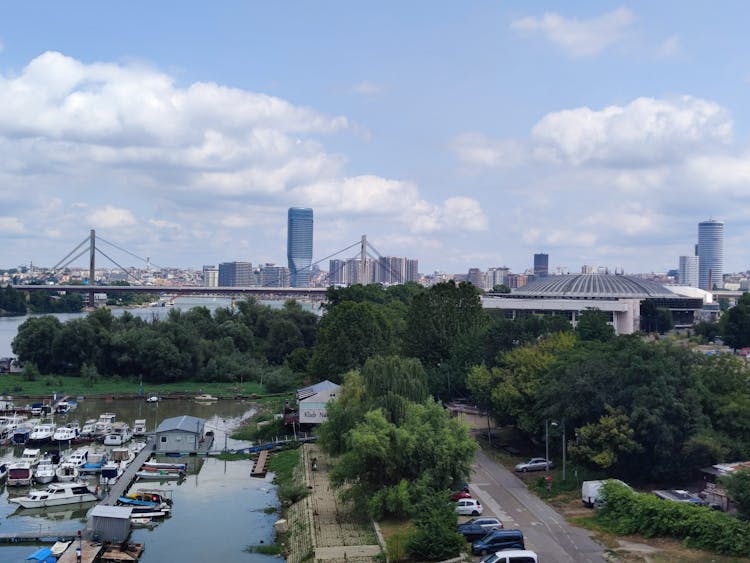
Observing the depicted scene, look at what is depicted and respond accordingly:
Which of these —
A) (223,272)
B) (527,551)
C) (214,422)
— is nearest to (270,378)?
(214,422)

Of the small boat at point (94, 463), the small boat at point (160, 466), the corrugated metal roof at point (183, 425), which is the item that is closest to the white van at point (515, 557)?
the small boat at point (160, 466)

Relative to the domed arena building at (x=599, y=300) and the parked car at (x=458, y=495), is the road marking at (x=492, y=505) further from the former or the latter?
the domed arena building at (x=599, y=300)

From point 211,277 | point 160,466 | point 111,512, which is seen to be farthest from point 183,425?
point 211,277

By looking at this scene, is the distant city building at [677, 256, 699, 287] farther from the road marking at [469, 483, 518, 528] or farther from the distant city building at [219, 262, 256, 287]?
the road marking at [469, 483, 518, 528]

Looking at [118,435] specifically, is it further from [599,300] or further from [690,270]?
[690,270]

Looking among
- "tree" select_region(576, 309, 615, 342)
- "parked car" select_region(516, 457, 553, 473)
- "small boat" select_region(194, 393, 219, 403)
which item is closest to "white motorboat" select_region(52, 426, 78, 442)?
"small boat" select_region(194, 393, 219, 403)

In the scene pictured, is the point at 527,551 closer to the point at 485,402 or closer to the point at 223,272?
the point at 485,402
